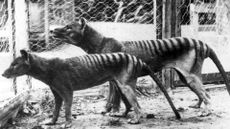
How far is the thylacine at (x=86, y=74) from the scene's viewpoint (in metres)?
4.52

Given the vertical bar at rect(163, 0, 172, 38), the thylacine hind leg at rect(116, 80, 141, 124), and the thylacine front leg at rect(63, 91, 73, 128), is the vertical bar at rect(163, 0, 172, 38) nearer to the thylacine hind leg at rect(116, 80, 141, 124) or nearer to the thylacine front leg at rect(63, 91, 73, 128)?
the thylacine hind leg at rect(116, 80, 141, 124)

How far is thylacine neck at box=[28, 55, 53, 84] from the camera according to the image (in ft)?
14.5

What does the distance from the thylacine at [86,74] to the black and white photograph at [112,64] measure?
1 centimetres

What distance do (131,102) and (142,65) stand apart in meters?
0.49

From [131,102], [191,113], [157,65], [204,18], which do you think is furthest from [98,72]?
[204,18]

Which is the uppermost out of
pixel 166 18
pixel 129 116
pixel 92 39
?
pixel 166 18

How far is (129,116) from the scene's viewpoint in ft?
17.3

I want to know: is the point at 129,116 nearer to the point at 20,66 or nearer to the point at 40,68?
the point at 40,68

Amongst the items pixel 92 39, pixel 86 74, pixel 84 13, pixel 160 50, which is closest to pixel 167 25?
pixel 84 13

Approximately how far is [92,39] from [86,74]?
0.81m

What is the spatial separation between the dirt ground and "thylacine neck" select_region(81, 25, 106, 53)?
964mm

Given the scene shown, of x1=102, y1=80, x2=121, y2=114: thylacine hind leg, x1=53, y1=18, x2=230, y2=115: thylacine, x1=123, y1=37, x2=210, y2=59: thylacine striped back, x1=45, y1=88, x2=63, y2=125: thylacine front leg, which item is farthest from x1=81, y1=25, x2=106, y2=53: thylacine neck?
x1=45, y1=88, x2=63, y2=125: thylacine front leg

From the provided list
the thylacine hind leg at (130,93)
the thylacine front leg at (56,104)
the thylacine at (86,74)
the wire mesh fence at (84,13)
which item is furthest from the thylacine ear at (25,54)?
the wire mesh fence at (84,13)

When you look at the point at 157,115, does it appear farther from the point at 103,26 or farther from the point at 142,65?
the point at 103,26
